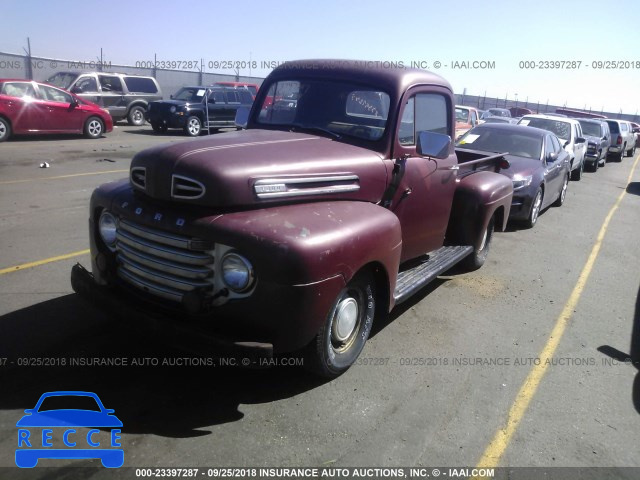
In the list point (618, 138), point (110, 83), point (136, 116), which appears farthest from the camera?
point (618, 138)

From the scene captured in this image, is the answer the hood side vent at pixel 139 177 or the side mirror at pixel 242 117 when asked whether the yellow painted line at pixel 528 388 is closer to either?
the hood side vent at pixel 139 177

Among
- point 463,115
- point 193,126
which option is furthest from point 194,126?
point 463,115

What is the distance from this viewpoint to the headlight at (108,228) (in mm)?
3789

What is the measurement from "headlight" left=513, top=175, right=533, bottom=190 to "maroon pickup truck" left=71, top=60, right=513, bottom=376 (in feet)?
14.2

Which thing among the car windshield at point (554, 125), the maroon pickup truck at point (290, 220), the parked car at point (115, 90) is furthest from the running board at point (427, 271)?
the parked car at point (115, 90)

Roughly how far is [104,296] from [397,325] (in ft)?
A: 8.53

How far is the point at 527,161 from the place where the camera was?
31.5 ft

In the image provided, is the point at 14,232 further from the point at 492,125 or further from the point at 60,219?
the point at 492,125

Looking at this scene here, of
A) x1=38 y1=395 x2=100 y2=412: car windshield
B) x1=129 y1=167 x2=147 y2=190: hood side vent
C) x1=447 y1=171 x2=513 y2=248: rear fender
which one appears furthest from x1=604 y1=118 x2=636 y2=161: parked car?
x1=38 y1=395 x2=100 y2=412: car windshield

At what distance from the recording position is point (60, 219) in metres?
7.48

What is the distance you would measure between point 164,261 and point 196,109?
57.2ft

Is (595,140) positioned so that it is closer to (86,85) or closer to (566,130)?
(566,130)

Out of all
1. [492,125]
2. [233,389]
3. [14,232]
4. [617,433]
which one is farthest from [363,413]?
[492,125]

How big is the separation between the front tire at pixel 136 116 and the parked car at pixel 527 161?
15.4 metres
